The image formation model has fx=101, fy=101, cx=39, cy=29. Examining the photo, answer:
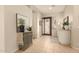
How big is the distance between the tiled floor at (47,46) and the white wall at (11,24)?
13.0 inches

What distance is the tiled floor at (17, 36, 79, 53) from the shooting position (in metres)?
1.93

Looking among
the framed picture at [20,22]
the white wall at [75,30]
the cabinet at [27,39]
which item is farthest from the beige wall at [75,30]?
the framed picture at [20,22]

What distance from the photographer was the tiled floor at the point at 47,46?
1928mm

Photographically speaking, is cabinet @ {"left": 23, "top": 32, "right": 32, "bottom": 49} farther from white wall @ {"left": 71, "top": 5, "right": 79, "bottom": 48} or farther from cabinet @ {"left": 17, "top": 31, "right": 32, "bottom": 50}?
white wall @ {"left": 71, "top": 5, "right": 79, "bottom": 48}

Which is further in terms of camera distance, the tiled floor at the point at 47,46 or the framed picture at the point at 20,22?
the framed picture at the point at 20,22

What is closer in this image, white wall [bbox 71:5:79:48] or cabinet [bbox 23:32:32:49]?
white wall [bbox 71:5:79:48]

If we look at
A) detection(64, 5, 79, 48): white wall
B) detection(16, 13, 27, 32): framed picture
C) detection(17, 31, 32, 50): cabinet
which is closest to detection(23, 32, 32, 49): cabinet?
detection(17, 31, 32, 50): cabinet

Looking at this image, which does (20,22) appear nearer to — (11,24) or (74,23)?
(11,24)

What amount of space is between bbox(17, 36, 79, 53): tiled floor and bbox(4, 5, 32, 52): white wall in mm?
330

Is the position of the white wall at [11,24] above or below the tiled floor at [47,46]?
above

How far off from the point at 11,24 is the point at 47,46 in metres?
0.84

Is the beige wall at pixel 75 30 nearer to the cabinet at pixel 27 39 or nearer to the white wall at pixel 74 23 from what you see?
the white wall at pixel 74 23

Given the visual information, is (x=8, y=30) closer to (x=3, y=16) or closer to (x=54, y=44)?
(x=3, y=16)

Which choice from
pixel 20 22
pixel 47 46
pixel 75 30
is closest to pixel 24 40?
pixel 20 22
